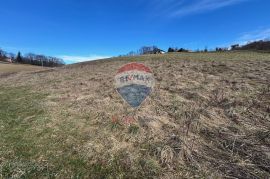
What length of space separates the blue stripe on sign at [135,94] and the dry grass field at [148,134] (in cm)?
24

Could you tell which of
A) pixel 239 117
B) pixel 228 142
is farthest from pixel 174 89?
pixel 228 142

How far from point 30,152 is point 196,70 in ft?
29.5

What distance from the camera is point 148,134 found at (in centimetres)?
574

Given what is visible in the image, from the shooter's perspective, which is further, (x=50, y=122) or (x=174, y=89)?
(x=174, y=89)

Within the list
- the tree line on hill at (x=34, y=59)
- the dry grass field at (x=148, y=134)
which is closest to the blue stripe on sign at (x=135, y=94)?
the dry grass field at (x=148, y=134)

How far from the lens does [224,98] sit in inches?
305

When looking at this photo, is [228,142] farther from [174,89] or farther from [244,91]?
[174,89]

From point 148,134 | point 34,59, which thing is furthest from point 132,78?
point 34,59

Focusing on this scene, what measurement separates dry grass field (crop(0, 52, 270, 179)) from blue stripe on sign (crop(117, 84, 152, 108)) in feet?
0.77

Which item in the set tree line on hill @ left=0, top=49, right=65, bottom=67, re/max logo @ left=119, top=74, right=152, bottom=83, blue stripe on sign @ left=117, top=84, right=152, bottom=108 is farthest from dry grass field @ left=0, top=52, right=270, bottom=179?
Result: tree line on hill @ left=0, top=49, right=65, bottom=67

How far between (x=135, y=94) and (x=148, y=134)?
2365mm

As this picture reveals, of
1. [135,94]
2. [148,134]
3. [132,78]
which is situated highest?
[132,78]

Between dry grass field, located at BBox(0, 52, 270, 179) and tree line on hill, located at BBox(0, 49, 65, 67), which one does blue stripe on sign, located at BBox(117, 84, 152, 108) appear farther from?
tree line on hill, located at BBox(0, 49, 65, 67)

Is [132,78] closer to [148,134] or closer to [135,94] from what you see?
[135,94]
